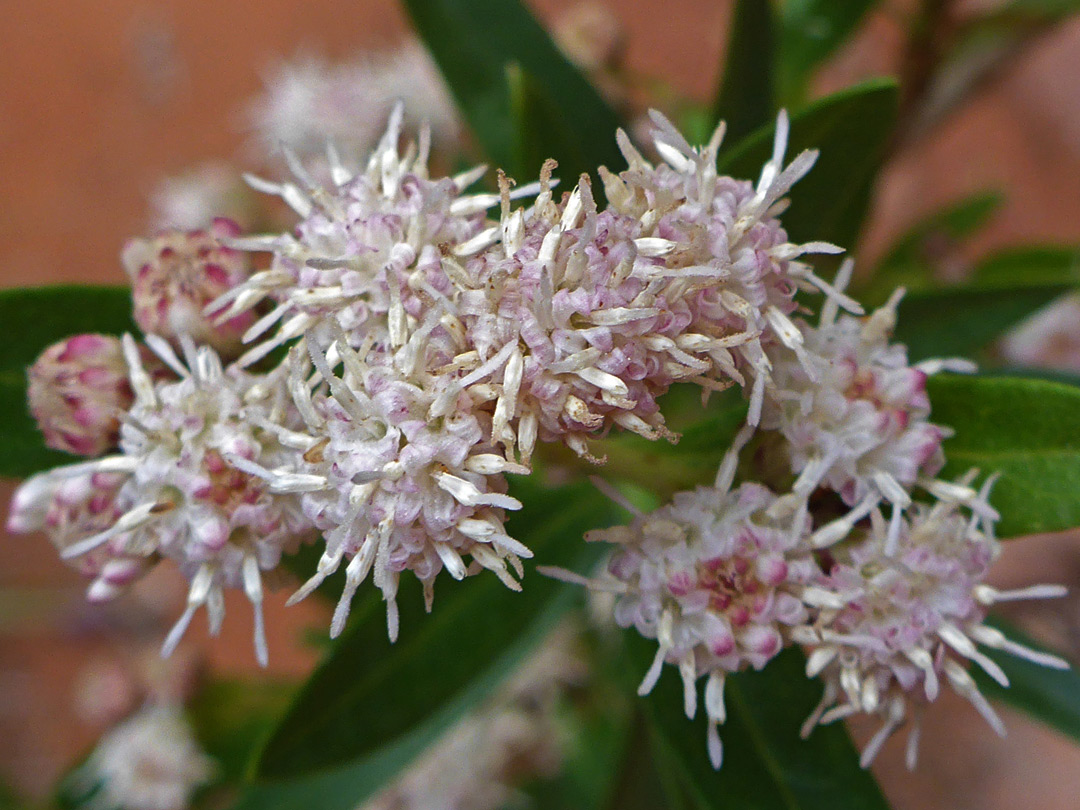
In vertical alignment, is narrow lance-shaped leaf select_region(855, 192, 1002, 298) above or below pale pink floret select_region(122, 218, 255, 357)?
below

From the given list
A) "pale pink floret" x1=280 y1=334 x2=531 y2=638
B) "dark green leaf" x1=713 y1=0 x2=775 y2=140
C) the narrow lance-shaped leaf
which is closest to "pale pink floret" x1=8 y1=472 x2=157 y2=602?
"pale pink floret" x1=280 y1=334 x2=531 y2=638

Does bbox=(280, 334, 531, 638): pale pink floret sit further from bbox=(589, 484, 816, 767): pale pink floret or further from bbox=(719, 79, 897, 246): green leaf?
bbox=(719, 79, 897, 246): green leaf

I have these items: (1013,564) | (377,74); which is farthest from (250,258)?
(1013,564)

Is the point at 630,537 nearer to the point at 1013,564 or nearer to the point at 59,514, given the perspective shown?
the point at 59,514

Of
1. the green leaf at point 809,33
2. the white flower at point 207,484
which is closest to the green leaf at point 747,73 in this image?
the green leaf at point 809,33

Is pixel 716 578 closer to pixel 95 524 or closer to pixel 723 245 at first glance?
pixel 723 245

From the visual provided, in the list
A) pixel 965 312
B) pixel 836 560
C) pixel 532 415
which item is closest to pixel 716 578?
pixel 836 560

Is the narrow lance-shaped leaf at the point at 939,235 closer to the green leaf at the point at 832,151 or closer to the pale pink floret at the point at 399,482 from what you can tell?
the green leaf at the point at 832,151
